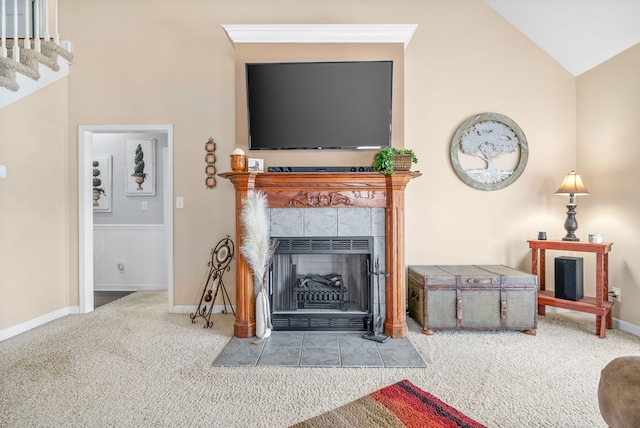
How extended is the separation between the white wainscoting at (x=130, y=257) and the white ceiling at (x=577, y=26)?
462cm

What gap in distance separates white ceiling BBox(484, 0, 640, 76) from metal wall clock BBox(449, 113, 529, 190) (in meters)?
0.78

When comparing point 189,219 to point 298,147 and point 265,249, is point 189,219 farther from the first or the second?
point 298,147

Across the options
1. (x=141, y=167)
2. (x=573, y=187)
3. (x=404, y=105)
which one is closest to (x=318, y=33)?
(x=404, y=105)

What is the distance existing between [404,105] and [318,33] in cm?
106

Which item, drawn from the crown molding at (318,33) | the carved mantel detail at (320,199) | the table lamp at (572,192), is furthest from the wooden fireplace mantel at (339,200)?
the table lamp at (572,192)

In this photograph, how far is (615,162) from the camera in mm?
2791

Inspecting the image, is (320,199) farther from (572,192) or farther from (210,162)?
(572,192)

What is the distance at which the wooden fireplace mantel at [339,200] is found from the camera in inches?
102

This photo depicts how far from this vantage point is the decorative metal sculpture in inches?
119

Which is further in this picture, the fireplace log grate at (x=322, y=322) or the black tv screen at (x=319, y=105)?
the black tv screen at (x=319, y=105)

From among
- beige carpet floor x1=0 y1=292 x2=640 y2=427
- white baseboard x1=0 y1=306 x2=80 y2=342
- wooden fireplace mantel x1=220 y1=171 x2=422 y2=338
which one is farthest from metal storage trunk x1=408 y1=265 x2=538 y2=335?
white baseboard x1=0 y1=306 x2=80 y2=342

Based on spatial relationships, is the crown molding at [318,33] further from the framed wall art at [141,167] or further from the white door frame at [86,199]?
the framed wall art at [141,167]

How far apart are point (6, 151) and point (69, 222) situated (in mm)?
827

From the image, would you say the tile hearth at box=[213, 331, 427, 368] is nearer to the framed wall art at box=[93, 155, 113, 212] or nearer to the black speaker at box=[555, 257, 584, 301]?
the black speaker at box=[555, 257, 584, 301]
